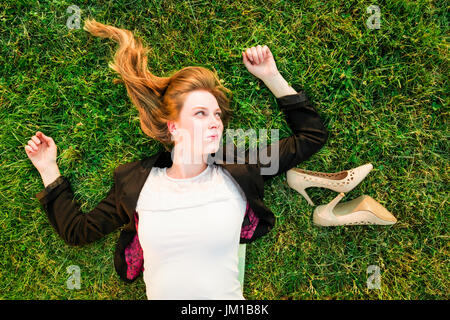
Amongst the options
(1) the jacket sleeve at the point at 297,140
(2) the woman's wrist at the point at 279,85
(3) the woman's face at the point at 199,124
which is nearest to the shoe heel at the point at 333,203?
(1) the jacket sleeve at the point at 297,140

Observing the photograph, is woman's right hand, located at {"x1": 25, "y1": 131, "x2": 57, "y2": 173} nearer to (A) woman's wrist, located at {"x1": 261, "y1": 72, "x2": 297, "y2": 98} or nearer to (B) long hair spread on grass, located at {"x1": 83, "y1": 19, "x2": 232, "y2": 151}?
(B) long hair spread on grass, located at {"x1": 83, "y1": 19, "x2": 232, "y2": 151}

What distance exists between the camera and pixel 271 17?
3025 millimetres

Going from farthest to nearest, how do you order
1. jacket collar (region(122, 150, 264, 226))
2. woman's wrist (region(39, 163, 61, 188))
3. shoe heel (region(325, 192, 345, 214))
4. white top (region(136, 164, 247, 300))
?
1. woman's wrist (region(39, 163, 61, 188))
2. shoe heel (region(325, 192, 345, 214))
3. jacket collar (region(122, 150, 264, 226))
4. white top (region(136, 164, 247, 300))

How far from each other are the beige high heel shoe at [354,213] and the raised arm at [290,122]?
24.7 inches

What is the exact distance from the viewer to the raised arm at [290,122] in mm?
2744

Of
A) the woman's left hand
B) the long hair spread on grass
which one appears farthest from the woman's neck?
the woman's left hand

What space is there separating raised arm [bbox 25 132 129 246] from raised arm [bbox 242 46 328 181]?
159 centimetres

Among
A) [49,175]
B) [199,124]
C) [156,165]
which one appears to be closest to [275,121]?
[199,124]

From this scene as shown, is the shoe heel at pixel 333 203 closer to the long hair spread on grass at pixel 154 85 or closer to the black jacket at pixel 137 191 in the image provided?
the black jacket at pixel 137 191

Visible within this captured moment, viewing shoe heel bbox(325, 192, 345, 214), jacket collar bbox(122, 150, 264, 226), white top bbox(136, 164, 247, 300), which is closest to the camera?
white top bbox(136, 164, 247, 300)

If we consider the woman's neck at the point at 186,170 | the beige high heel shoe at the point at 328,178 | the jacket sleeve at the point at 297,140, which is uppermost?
the jacket sleeve at the point at 297,140

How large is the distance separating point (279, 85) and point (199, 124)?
3.32 feet

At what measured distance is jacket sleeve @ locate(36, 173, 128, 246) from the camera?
2787 mm
